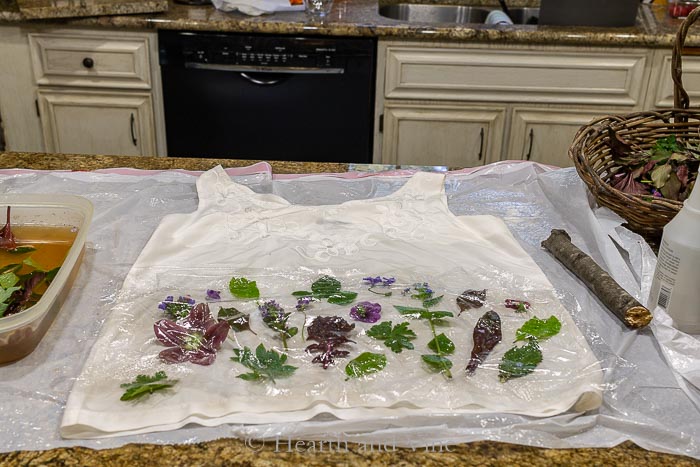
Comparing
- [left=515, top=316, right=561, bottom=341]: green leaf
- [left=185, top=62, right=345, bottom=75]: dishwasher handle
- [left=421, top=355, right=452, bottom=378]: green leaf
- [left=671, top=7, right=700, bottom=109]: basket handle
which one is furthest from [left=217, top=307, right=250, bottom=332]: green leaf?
[left=185, top=62, right=345, bottom=75]: dishwasher handle

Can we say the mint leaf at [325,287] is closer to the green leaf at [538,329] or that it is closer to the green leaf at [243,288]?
the green leaf at [243,288]

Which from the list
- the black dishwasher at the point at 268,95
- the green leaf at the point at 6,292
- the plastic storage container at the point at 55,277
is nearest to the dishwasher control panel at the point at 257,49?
the black dishwasher at the point at 268,95

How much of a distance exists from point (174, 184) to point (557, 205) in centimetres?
63

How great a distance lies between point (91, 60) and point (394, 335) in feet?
5.98

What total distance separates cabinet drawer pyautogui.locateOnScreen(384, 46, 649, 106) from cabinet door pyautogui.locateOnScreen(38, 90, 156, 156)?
2.69ft

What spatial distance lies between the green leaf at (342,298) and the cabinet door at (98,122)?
65.0 inches

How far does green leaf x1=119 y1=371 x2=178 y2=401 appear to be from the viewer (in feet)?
2.31

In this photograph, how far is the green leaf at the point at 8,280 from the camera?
0.81m

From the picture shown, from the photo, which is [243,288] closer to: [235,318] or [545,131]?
[235,318]

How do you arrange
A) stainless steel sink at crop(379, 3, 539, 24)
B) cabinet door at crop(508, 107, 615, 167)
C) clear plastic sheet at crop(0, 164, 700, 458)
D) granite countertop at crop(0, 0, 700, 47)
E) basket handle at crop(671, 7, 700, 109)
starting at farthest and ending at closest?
stainless steel sink at crop(379, 3, 539, 24)
cabinet door at crop(508, 107, 615, 167)
granite countertop at crop(0, 0, 700, 47)
basket handle at crop(671, 7, 700, 109)
clear plastic sheet at crop(0, 164, 700, 458)

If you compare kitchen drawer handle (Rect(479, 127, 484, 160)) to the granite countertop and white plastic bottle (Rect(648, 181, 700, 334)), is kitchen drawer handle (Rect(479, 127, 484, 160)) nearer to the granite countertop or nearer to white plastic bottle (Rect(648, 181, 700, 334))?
the granite countertop

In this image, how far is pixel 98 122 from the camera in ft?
7.73

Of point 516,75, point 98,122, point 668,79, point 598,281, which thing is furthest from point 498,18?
point 598,281

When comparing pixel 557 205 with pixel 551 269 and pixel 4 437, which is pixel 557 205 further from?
pixel 4 437
